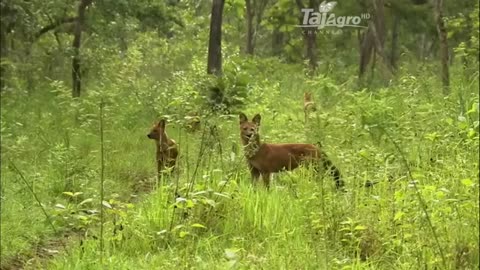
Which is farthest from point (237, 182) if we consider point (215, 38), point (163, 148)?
point (215, 38)

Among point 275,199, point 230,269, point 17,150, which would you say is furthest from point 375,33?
point 230,269

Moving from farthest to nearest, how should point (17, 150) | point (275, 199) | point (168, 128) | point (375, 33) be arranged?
point (375, 33) → point (168, 128) → point (17, 150) → point (275, 199)

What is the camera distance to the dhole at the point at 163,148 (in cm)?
736

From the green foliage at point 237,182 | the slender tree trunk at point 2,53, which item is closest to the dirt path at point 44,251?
the green foliage at point 237,182

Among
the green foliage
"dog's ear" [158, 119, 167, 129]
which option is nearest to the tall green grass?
the green foliage

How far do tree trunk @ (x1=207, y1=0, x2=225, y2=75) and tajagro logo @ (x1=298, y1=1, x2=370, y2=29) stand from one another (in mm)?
6332

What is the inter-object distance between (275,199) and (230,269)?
1439 mm

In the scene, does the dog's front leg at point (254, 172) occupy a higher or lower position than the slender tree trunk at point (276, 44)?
lower

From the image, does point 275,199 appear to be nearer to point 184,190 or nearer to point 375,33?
point 184,190

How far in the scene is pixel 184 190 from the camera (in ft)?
17.3

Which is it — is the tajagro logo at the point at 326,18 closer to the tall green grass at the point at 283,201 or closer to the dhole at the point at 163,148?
the tall green grass at the point at 283,201

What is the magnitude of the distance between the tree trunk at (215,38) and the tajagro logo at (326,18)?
633cm

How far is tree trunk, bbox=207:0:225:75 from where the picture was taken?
1199 centimetres

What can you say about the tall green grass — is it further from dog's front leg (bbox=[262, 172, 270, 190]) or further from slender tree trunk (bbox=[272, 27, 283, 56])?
slender tree trunk (bbox=[272, 27, 283, 56])
